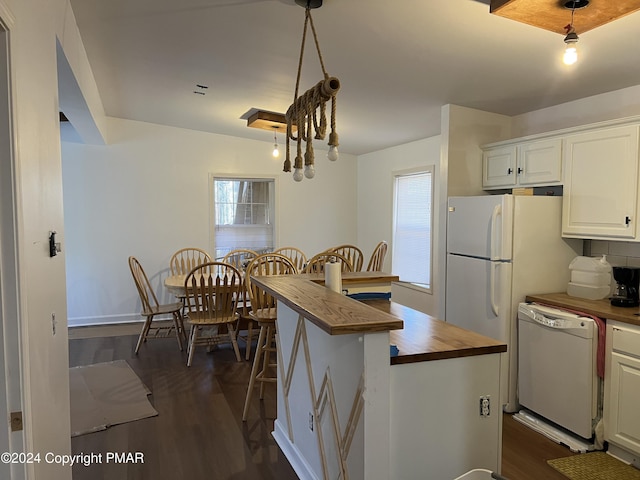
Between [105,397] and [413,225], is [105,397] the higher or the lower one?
the lower one

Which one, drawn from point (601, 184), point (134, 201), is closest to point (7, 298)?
point (601, 184)

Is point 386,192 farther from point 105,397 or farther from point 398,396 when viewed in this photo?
point 398,396

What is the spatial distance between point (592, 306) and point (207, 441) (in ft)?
8.41

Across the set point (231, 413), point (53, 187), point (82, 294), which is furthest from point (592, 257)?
point (82, 294)

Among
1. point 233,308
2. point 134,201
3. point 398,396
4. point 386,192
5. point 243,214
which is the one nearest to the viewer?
point 398,396

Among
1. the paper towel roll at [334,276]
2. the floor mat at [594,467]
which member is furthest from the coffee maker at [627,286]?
the paper towel roll at [334,276]

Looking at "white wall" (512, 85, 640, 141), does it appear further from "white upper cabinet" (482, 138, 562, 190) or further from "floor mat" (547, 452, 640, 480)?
"floor mat" (547, 452, 640, 480)

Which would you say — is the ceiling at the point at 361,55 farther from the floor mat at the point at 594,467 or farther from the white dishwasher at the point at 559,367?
the floor mat at the point at 594,467

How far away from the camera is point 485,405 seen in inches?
75.9

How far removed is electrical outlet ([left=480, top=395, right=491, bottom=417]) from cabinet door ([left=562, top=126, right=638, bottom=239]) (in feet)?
5.36

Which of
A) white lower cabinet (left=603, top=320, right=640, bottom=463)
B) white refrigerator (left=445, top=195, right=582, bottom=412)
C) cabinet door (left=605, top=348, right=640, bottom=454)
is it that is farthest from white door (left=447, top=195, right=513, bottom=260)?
cabinet door (left=605, top=348, right=640, bottom=454)

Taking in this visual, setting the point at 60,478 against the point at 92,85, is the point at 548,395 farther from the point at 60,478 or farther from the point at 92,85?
the point at 92,85

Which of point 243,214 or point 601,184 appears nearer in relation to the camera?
point 601,184

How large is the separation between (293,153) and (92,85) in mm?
2949
